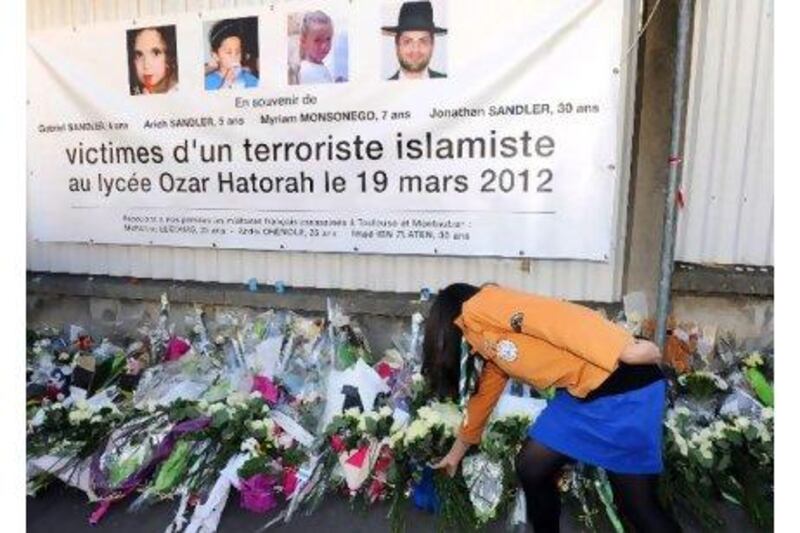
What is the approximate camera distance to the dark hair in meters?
2.33

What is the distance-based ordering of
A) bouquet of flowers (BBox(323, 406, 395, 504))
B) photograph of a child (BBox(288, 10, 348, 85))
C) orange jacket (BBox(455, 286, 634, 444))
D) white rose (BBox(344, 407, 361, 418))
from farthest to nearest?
photograph of a child (BBox(288, 10, 348, 85)), white rose (BBox(344, 407, 361, 418)), bouquet of flowers (BBox(323, 406, 395, 504)), orange jacket (BBox(455, 286, 634, 444))

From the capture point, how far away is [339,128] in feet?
12.9

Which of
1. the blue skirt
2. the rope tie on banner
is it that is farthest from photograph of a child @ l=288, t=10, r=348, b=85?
the blue skirt

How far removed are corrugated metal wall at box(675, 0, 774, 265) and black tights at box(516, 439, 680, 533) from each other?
1807 millimetres

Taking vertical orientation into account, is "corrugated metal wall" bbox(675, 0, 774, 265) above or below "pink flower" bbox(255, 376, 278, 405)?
above

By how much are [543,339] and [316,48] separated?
258 centimetres

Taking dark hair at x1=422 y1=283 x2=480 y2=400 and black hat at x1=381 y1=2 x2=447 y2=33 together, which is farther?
black hat at x1=381 y1=2 x2=447 y2=33

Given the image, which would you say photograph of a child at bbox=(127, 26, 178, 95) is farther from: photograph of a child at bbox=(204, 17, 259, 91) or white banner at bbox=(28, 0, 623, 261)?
photograph of a child at bbox=(204, 17, 259, 91)

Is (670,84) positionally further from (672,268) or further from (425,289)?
(425,289)

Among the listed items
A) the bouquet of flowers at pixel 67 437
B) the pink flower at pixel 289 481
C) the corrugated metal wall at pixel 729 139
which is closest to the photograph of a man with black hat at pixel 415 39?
the corrugated metal wall at pixel 729 139

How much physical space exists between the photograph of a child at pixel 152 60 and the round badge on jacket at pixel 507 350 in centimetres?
311

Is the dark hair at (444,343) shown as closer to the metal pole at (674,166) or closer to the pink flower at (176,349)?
the metal pole at (674,166)

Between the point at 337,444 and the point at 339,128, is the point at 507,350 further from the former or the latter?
the point at 339,128

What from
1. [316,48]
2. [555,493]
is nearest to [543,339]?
[555,493]
